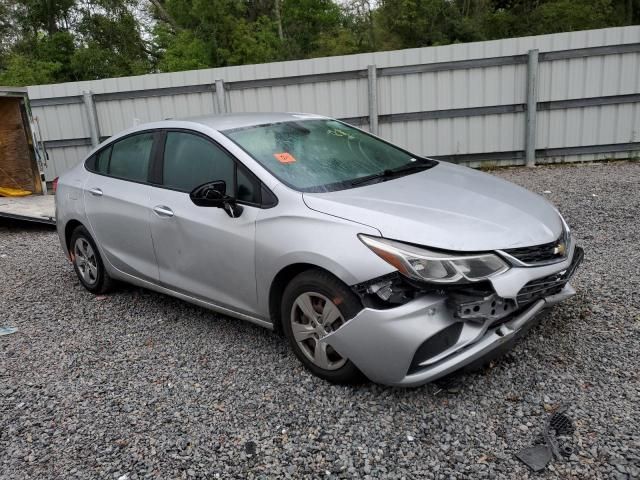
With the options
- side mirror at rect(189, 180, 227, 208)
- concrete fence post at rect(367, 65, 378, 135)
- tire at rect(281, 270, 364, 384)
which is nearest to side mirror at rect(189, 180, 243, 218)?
side mirror at rect(189, 180, 227, 208)

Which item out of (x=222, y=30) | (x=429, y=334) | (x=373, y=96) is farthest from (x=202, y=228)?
(x=222, y=30)

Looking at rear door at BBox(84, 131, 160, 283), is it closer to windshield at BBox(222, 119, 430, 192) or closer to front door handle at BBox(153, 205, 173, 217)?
front door handle at BBox(153, 205, 173, 217)

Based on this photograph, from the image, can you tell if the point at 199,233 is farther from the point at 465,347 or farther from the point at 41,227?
the point at 41,227

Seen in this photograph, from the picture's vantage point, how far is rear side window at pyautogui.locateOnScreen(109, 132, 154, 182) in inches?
173

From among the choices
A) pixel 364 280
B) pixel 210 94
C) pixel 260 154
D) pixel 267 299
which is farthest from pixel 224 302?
pixel 210 94

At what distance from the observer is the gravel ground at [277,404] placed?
8.76 feet

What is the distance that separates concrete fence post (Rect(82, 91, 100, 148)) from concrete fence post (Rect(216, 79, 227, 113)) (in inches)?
93.4

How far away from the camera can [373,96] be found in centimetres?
988

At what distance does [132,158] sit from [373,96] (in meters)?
6.11

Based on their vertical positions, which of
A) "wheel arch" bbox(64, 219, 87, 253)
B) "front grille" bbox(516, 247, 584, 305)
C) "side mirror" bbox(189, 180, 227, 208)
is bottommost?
"wheel arch" bbox(64, 219, 87, 253)

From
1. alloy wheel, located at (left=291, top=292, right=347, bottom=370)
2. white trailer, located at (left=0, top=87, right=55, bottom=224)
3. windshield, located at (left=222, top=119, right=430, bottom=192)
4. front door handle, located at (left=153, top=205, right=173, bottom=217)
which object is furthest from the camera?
white trailer, located at (left=0, top=87, right=55, bottom=224)

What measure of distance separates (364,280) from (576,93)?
829cm

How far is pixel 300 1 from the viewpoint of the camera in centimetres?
2642

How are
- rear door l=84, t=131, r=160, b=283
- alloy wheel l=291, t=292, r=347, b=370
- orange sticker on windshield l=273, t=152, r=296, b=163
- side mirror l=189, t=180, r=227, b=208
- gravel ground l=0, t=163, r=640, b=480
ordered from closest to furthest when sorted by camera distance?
gravel ground l=0, t=163, r=640, b=480 < alloy wheel l=291, t=292, r=347, b=370 < side mirror l=189, t=180, r=227, b=208 < orange sticker on windshield l=273, t=152, r=296, b=163 < rear door l=84, t=131, r=160, b=283
